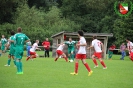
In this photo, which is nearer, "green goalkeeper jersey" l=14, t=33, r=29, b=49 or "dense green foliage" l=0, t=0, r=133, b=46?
"green goalkeeper jersey" l=14, t=33, r=29, b=49

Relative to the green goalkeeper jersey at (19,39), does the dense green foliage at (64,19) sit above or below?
above

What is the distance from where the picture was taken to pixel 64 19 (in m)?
84.2

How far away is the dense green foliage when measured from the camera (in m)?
64.6

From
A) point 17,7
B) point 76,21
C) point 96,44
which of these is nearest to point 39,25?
point 17,7

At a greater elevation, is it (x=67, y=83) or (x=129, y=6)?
(x=129, y=6)

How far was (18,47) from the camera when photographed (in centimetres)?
1823

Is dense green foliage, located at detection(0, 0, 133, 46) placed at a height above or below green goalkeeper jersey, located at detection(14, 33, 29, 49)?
above

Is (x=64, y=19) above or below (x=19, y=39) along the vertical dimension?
above

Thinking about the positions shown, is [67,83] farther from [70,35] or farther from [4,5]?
[4,5]

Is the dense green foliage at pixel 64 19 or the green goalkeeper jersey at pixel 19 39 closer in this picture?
the green goalkeeper jersey at pixel 19 39

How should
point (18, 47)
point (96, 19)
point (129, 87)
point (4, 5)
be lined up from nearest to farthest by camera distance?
point (129, 87)
point (18, 47)
point (4, 5)
point (96, 19)

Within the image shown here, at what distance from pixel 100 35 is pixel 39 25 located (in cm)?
3136

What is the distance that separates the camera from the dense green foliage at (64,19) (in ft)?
212

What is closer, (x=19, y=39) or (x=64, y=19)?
(x=19, y=39)
